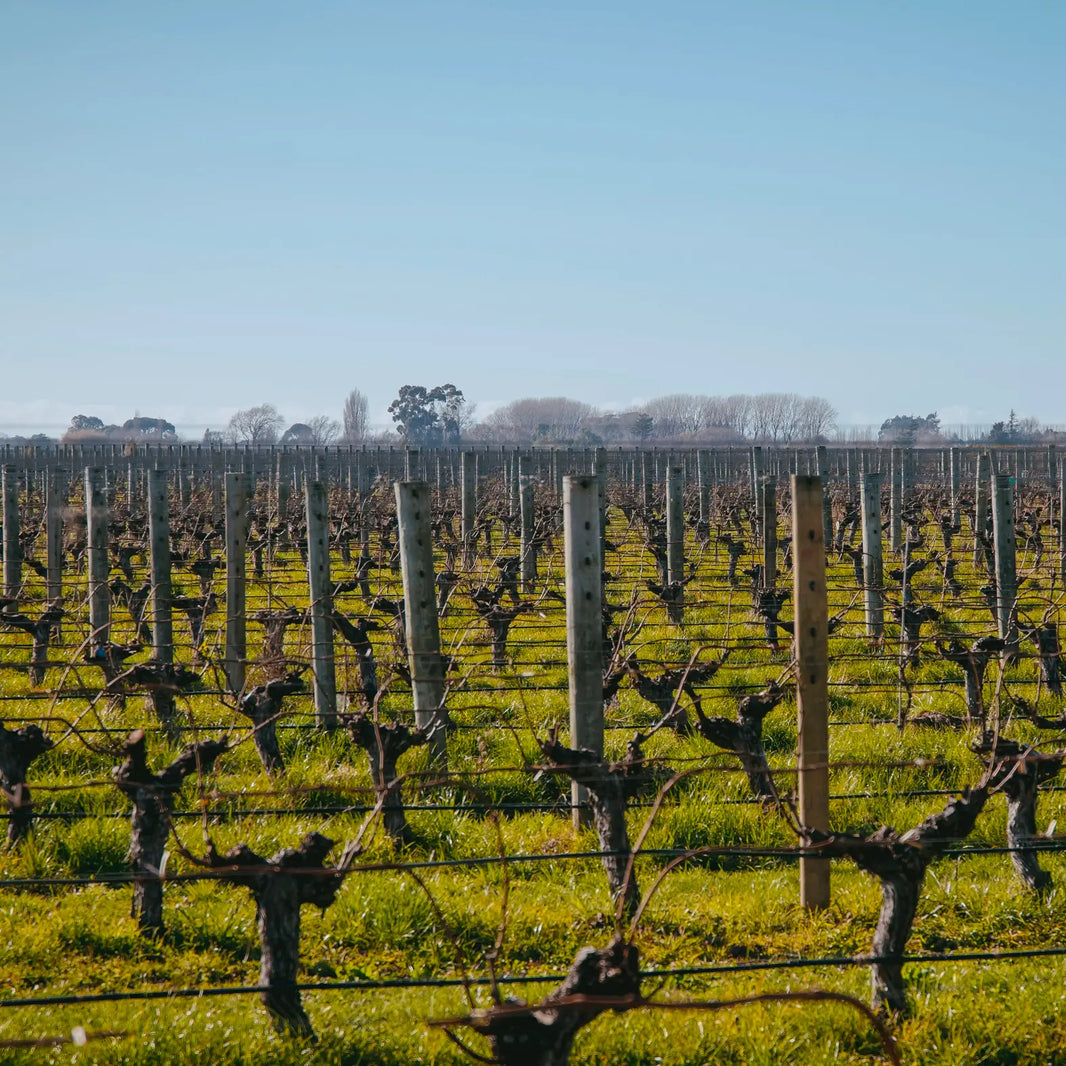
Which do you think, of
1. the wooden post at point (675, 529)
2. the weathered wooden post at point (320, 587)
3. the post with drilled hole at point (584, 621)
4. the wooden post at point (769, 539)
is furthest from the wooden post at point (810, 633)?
the wooden post at point (675, 529)

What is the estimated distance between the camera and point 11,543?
10836mm

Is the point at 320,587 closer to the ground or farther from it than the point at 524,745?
farther from it

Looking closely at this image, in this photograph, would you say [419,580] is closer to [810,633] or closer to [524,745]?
[524,745]

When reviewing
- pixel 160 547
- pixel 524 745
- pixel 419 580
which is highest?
pixel 160 547

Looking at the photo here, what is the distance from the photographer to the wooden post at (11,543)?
1073 centimetres

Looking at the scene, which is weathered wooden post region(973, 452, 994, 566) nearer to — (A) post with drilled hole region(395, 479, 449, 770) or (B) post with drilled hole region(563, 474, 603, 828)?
(A) post with drilled hole region(395, 479, 449, 770)

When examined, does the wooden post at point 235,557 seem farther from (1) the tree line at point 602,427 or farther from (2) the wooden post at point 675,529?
(1) the tree line at point 602,427

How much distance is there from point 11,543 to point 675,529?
7063 mm

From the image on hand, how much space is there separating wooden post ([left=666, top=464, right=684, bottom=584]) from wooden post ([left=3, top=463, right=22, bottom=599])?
6.75 m

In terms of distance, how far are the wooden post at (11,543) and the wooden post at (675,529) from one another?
675cm

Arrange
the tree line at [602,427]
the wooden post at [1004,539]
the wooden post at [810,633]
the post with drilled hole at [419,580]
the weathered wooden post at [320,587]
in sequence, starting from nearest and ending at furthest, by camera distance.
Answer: the wooden post at [810,633], the post with drilled hole at [419,580], the weathered wooden post at [320,587], the wooden post at [1004,539], the tree line at [602,427]

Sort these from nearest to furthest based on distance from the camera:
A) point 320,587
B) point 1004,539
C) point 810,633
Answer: point 810,633 < point 320,587 < point 1004,539

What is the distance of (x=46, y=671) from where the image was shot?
8492 mm

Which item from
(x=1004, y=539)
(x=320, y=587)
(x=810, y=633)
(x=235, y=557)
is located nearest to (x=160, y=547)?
(x=235, y=557)
